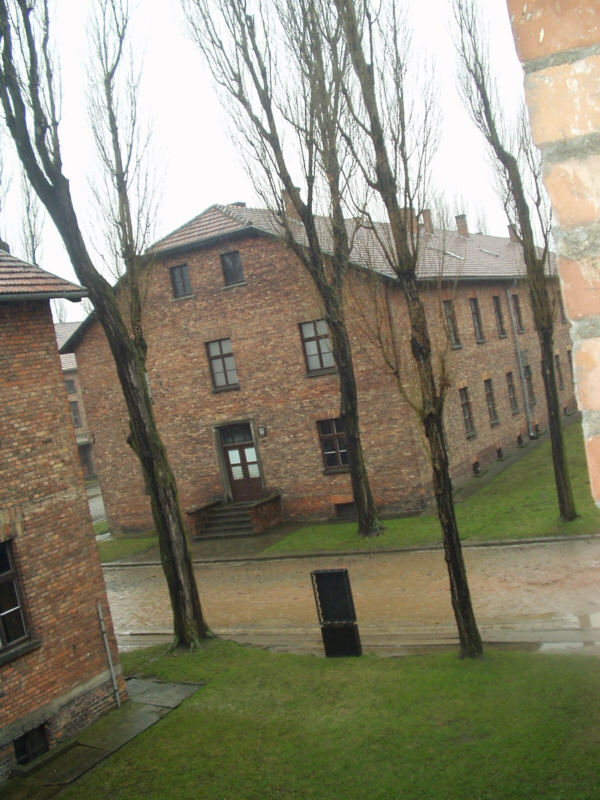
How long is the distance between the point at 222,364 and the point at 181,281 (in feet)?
10.1

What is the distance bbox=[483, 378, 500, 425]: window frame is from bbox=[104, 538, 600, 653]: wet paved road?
10999 mm

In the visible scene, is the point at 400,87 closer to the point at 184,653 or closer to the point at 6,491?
the point at 6,491

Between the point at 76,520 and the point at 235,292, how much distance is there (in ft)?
44.1

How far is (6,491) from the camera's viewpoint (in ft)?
31.6

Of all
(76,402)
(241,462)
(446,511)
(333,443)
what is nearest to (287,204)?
(333,443)

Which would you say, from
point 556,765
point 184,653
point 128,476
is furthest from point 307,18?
point 128,476

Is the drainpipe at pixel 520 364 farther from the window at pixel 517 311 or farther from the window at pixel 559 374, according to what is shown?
the window at pixel 559 374

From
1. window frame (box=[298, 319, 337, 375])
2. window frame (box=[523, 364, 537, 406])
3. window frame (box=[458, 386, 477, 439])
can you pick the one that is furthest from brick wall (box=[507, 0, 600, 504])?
window frame (box=[523, 364, 537, 406])

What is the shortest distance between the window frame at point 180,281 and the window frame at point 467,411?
9.66 meters

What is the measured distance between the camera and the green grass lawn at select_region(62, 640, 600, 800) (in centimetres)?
707

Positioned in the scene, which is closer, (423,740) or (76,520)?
(423,740)

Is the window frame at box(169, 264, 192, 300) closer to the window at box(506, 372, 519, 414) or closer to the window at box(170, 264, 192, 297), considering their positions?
the window at box(170, 264, 192, 297)

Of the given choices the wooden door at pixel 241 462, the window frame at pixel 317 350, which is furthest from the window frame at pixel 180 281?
the wooden door at pixel 241 462

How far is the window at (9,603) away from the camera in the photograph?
31.3 ft
